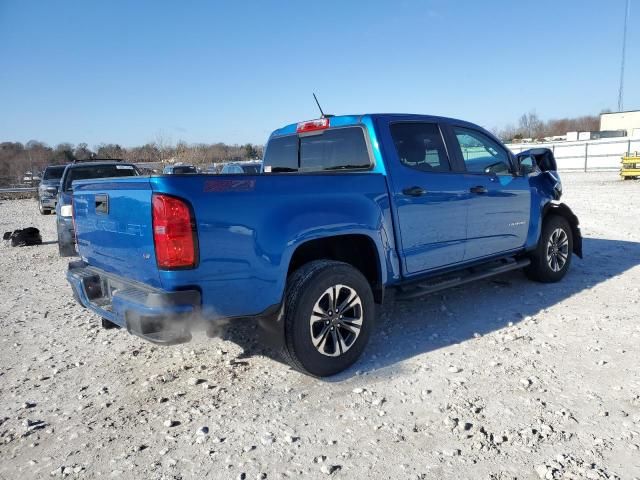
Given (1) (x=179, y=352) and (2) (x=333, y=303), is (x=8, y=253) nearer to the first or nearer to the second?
(1) (x=179, y=352)

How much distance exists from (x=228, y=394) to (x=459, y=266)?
100 inches

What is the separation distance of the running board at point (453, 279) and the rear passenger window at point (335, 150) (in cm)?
113

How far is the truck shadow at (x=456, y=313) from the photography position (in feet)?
13.1

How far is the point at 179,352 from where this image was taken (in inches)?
161

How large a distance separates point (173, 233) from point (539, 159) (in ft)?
15.8

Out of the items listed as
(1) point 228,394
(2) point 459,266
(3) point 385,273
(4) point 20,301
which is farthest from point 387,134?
(4) point 20,301

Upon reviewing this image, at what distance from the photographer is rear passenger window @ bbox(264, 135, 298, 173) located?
4855 mm

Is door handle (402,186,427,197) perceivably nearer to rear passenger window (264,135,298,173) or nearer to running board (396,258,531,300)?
running board (396,258,531,300)

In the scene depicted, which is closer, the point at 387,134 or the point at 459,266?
the point at 387,134

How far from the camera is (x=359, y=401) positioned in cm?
317

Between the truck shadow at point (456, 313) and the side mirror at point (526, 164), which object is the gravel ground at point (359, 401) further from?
the side mirror at point (526, 164)

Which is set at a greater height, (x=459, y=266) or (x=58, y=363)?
(x=459, y=266)

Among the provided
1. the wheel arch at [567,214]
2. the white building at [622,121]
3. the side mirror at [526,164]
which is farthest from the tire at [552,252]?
the white building at [622,121]

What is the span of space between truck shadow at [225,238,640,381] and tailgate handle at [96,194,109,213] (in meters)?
1.20
